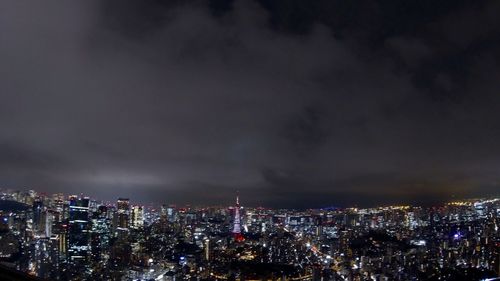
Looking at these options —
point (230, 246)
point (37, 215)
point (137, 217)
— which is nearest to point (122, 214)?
point (137, 217)

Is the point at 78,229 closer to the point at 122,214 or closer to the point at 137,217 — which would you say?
the point at 122,214

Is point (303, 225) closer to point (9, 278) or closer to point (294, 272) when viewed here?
point (294, 272)

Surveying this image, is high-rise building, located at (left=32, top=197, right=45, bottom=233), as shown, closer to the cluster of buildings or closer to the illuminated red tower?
the cluster of buildings

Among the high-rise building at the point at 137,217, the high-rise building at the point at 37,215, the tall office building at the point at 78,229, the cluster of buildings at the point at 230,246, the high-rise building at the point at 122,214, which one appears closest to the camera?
the cluster of buildings at the point at 230,246

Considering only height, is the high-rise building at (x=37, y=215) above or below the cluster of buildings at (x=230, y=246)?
above

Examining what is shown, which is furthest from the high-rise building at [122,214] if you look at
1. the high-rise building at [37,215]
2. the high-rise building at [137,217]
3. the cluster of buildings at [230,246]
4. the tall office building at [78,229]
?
the high-rise building at [37,215]

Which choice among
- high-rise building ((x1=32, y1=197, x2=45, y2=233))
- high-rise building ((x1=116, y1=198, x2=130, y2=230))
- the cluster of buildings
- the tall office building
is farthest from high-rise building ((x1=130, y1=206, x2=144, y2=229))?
high-rise building ((x1=32, y1=197, x2=45, y2=233))

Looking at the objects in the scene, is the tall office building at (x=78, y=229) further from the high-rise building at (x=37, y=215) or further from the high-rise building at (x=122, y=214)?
the high-rise building at (x=122, y=214)
